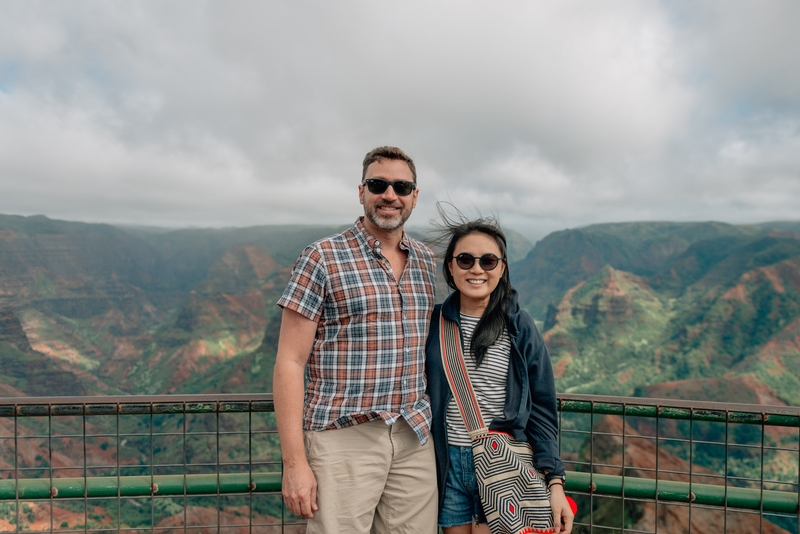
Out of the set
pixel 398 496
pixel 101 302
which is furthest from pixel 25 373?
pixel 398 496

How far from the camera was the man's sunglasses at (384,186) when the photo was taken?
2.98 m

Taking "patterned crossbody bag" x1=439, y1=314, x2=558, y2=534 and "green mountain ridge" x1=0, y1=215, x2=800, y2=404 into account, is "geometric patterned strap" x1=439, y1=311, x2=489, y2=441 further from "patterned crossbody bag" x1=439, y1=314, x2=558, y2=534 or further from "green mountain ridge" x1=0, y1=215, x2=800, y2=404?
"green mountain ridge" x1=0, y1=215, x2=800, y2=404

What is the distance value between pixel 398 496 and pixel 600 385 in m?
124

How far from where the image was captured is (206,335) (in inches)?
5901

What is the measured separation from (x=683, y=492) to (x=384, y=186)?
2994 mm

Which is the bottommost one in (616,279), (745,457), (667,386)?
(745,457)

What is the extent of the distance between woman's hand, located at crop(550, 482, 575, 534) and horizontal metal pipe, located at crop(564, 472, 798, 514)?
0.96m

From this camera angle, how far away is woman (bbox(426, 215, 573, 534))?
2719 millimetres

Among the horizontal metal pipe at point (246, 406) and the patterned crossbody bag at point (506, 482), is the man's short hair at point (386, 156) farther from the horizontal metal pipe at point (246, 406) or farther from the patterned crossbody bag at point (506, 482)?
the horizontal metal pipe at point (246, 406)

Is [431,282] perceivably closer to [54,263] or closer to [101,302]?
[101,302]

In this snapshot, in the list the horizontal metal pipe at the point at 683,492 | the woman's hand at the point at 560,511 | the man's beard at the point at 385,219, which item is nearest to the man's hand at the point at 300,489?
the woman's hand at the point at 560,511

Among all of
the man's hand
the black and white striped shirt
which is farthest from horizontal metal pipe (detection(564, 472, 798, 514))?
the man's hand

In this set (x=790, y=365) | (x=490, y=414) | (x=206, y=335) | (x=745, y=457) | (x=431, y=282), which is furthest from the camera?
(x=206, y=335)

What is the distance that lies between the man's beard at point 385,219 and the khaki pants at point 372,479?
3.67 feet
